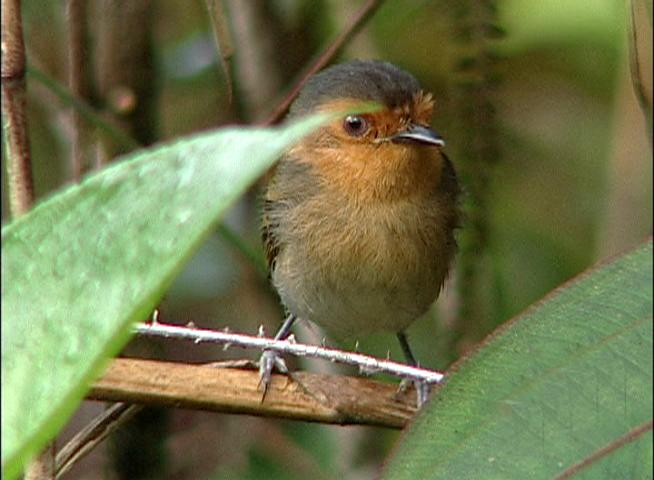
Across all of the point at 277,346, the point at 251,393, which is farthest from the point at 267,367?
the point at 277,346

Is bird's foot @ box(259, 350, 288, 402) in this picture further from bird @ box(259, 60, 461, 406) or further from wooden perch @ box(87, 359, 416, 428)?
bird @ box(259, 60, 461, 406)

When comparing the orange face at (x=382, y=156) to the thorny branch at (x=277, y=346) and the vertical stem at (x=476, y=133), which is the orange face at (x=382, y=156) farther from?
the thorny branch at (x=277, y=346)

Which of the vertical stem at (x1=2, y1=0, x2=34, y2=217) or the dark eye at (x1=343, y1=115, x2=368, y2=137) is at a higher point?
the vertical stem at (x1=2, y1=0, x2=34, y2=217)

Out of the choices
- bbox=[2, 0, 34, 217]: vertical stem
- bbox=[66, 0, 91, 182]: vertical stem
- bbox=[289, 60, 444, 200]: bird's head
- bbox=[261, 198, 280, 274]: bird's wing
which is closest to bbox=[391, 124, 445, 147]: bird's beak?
bbox=[289, 60, 444, 200]: bird's head

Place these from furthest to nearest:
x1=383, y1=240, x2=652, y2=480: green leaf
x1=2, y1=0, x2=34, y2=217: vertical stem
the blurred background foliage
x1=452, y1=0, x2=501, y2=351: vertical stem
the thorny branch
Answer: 1. the blurred background foliage
2. x1=452, y1=0, x2=501, y2=351: vertical stem
3. x1=2, y1=0, x2=34, y2=217: vertical stem
4. the thorny branch
5. x1=383, y1=240, x2=652, y2=480: green leaf

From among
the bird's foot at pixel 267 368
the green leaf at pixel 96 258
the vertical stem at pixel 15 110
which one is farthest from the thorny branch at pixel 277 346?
the green leaf at pixel 96 258

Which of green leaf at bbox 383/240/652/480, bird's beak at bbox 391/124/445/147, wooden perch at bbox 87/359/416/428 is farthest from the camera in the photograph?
bird's beak at bbox 391/124/445/147

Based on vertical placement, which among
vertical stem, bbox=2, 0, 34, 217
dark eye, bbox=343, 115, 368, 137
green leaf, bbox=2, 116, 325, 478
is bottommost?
dark eye, bbox=343, 115, 368, 137

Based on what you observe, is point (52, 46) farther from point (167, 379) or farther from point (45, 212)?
point (45, 212)
